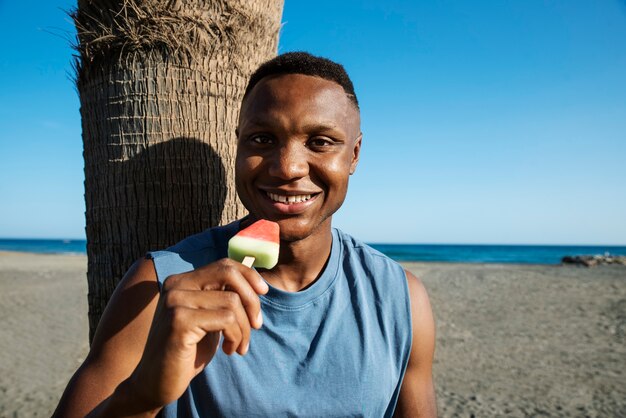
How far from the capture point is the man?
2.00 m

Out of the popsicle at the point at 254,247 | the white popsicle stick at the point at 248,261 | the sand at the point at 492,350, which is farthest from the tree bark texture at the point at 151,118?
the sand at the point at 492,350

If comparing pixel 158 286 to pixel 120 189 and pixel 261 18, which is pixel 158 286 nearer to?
pixel 120 189

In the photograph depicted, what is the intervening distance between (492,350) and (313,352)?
7828 mm

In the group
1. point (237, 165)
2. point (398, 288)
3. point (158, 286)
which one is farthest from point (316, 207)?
point (158, 286)

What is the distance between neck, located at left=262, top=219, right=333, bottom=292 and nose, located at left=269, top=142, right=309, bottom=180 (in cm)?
42

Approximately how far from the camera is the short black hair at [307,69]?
8.08ft

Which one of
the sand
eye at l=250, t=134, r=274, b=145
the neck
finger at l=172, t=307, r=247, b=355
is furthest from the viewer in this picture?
the sand

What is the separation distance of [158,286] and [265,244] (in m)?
0.64

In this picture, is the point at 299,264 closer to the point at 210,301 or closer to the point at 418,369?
the point at 418,369

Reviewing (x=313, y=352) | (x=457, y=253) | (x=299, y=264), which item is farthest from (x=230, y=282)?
(x=457, y=253)

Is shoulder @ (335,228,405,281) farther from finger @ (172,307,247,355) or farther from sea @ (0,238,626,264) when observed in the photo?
sea @ (0,238,626,264)

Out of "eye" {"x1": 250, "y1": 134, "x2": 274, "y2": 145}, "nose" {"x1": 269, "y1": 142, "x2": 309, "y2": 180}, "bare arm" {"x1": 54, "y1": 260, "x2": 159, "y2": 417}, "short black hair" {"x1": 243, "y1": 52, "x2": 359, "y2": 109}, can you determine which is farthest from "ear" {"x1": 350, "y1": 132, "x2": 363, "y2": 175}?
"bare arm" {"x1": 54, "y1": 260, "x2": 159, "y2": 417}

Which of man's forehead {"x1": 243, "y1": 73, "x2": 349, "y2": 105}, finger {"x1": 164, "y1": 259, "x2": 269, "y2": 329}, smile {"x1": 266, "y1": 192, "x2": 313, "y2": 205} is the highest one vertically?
man's forehead {"x1": 243, "y1": 73, "x2": 349, "y2": 105}

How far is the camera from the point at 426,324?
2.54 meters
